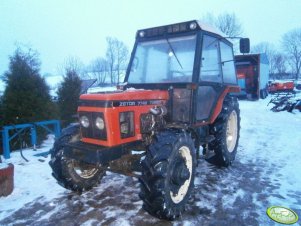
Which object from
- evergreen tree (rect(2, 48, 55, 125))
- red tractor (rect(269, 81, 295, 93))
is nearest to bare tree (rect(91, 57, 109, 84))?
red tractor (rect(269, 81, 295, 93))

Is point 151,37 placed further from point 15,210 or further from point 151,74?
point 15,210

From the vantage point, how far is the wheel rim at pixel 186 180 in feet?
12.2

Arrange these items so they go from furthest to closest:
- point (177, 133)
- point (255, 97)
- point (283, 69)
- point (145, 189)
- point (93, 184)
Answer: point (283, 69), point (255, 97), point (93, 184), point (177, 133), point (145, 189)

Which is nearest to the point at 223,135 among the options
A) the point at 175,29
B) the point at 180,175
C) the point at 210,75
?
the point at 210,75

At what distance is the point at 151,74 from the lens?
4.79m

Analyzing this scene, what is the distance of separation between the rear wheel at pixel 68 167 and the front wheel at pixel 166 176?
3.09 feet

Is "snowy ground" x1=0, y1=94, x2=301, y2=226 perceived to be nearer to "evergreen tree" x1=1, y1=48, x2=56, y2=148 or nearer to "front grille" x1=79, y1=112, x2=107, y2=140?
"front grille" x1=79, y1=112, x2=107, y2=140

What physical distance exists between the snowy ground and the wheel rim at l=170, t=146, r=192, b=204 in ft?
0.76

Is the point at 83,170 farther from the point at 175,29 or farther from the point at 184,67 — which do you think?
the point at 175,29

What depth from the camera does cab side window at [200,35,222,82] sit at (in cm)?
452

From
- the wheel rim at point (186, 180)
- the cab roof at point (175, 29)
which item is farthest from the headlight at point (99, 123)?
the cab roof at point (175, 29)

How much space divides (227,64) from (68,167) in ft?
11.6

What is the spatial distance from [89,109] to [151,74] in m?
1.46

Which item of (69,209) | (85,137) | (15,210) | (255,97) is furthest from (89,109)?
(255,97)
